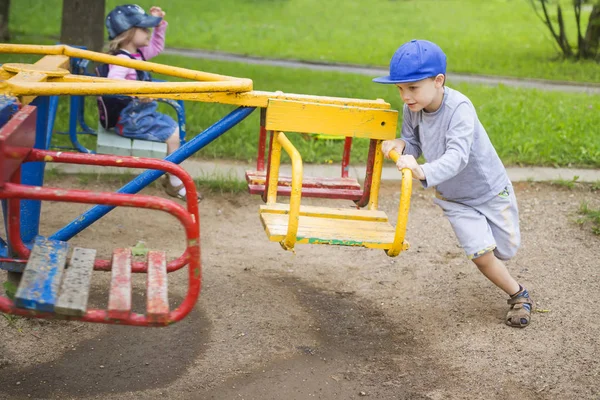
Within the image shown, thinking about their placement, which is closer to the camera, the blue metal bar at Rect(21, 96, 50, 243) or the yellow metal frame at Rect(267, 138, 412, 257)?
the yellow metal frame at Rect(267, 138, 412, 257)

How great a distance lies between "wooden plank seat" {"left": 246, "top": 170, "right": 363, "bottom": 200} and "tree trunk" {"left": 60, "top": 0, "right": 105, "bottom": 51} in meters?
4.19

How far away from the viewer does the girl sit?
4.85 m

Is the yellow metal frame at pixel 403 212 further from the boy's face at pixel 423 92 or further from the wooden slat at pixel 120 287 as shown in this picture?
the wooden slat at pixel 120 287

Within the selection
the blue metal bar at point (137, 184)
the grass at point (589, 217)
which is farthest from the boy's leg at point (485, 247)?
the grass at point (589, 217)

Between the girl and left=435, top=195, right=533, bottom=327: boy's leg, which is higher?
the girl

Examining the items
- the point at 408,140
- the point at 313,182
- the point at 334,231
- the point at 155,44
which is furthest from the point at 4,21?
the point at 334,231

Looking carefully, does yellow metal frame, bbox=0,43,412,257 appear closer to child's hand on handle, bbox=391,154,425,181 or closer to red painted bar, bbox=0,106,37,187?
child's hand on handle, bbox=391,154,425,181

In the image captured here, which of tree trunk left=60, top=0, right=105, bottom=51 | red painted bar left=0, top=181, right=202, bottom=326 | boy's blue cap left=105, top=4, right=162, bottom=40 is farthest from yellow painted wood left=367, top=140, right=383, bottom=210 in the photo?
tree trunk left=60, top=0, right=105, bottom=51

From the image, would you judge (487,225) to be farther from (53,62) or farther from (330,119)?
(53,62)

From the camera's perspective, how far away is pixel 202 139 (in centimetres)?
327

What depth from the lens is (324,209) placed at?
11.8 ft

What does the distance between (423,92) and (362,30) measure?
12517 mm

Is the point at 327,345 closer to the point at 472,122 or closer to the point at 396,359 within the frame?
the point at 396,359

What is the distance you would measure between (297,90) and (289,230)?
5299 mm
